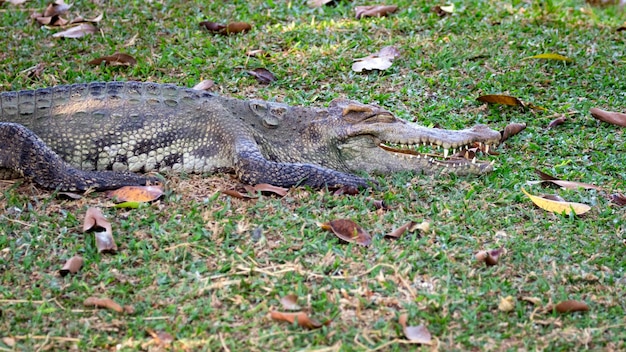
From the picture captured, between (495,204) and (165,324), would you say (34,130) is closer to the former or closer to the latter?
(165,324)

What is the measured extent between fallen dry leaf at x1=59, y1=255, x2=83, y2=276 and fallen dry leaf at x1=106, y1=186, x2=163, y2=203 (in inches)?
30.9

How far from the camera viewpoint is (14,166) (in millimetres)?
5285

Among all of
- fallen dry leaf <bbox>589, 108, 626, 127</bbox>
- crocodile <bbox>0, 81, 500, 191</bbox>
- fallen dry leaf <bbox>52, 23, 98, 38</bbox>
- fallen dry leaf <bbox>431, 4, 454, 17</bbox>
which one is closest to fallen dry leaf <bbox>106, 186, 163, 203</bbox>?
crocodile <bbox>0, 81, 500, 191</bbox>

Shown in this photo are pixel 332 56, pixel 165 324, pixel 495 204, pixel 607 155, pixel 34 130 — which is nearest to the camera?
pixel 165 324

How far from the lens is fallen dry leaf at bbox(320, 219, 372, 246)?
15.0ft

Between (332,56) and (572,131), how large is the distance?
7.57 feet

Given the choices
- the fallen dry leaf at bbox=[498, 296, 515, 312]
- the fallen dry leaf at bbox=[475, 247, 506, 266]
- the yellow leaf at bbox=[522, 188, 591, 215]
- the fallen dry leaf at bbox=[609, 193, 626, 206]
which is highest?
the fallen dry leaf at bbox=[498, 296, 515, 312]

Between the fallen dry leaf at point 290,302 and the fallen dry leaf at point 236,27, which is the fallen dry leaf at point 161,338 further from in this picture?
the fallen dry leaf at point 236,27

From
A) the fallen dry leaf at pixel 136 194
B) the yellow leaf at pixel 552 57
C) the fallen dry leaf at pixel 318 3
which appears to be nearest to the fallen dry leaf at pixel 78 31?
the fallen dry leaf at pixel 318 3

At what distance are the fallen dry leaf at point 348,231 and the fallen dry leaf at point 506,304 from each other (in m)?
0.85

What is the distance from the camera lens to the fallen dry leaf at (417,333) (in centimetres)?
374

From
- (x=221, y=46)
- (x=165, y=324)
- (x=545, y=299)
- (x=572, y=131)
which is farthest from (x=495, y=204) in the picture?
(x=221, y=46)

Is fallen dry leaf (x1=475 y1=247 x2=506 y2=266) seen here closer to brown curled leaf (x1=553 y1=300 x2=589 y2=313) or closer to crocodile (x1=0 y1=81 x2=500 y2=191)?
brown curled leaf (x1=553 y1=300 x2=589 y2=313)

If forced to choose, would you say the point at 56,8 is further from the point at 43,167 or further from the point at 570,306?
the point at 570,306
